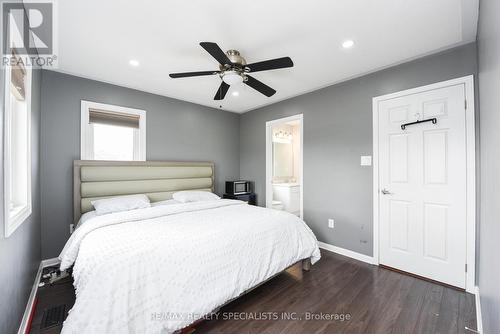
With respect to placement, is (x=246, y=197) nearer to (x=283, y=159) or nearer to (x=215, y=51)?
(x=283, y=159)

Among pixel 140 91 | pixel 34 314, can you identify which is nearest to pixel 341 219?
pixel 34 314

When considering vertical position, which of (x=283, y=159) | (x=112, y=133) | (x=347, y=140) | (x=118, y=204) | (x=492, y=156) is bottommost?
(x=118, y=204)

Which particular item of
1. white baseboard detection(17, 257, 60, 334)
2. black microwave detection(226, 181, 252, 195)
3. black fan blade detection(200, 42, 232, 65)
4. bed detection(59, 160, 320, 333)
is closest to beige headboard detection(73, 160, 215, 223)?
bed detection(59, 160, 320, 333)

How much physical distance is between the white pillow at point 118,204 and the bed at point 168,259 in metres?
0.38

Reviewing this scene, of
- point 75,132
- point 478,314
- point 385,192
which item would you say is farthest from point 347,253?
point 75,132

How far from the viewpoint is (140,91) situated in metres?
3.49

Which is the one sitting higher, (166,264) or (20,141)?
(20,141)

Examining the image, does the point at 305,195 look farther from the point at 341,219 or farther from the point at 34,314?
the point at 34,314

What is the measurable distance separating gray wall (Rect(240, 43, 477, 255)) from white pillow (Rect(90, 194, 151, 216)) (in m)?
2.67

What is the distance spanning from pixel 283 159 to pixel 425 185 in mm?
3270

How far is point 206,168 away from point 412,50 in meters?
3.59

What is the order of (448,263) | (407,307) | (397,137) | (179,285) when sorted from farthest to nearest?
(397,137) < (448,263) < (407,307) < (179,285)

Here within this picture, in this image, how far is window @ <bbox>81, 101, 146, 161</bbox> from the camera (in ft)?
9.84

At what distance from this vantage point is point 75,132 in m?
2.92
